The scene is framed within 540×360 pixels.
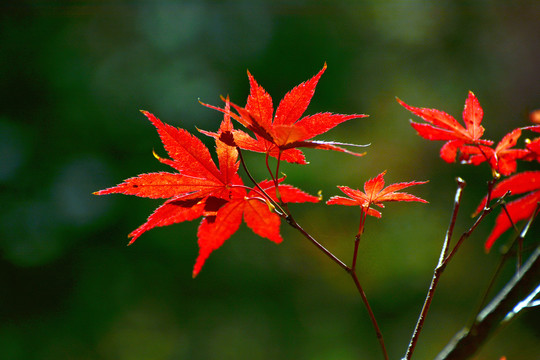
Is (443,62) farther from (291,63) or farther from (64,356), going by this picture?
(64,356)

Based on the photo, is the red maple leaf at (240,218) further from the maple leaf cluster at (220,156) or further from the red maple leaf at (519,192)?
the red maple leaf at (519,192)

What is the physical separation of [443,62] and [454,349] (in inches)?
137

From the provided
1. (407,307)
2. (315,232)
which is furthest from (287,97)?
(407,307)

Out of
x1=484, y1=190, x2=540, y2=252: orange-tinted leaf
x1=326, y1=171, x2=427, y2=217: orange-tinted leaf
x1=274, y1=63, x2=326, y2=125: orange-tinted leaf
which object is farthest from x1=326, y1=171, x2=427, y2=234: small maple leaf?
x1=484, y1=190, x2=540, y2=252: orange-tinted leaf

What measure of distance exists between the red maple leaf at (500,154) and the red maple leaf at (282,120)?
0.19m

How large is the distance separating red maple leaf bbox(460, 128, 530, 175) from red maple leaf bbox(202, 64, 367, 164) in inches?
7.6

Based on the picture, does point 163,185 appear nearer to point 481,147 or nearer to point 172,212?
point 172,212

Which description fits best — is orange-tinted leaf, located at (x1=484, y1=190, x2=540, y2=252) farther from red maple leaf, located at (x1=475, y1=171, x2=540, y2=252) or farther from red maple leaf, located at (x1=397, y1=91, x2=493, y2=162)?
red maple leaf, located at (x1=397, y1=91, x2=493, y2=162)

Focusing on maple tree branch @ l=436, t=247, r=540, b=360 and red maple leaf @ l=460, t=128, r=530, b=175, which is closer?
maple tree branch @ l=436, t=247, r=540, b=360

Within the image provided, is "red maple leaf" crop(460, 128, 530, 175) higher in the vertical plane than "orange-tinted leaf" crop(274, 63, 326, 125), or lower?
lower

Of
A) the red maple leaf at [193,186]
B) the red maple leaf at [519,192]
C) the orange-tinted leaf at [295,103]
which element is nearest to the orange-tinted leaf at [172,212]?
the red maple leaf at [193,186]

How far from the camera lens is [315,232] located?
2.70 metres

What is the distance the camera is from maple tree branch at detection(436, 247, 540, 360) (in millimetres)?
446

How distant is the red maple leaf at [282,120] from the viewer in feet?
1.55
